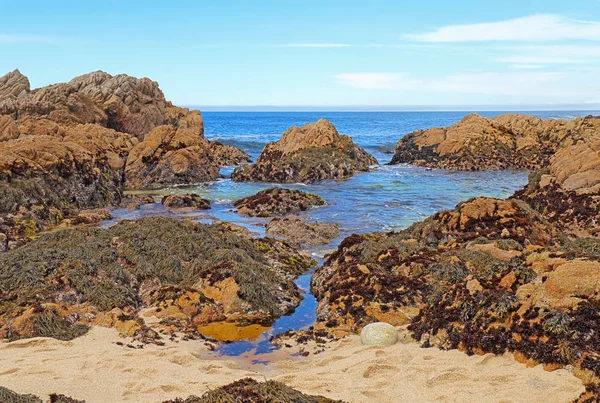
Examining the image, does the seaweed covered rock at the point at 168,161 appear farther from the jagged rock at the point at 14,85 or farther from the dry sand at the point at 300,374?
the dry sand at the point at 300,374

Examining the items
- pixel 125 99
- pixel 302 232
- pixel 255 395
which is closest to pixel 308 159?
pixel 302 232

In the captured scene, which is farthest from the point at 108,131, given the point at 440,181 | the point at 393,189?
the point at 440,181

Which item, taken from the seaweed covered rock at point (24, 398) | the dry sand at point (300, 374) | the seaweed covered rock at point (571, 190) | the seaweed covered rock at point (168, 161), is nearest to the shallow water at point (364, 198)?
the dry sand at point (300, 374)

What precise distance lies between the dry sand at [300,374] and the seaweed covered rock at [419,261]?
1.82 m

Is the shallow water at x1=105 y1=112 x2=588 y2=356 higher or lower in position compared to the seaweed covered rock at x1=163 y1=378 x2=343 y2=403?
lower

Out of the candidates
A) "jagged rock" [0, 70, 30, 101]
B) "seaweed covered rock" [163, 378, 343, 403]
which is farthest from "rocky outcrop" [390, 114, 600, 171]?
"seaweed covered rock" [163, 378, 343, 403]

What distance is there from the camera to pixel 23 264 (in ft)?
40.3

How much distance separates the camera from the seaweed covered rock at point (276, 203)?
28.0m

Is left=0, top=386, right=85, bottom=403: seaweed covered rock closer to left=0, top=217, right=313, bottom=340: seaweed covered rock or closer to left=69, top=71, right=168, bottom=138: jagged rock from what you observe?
left=0, top=217, right=313, bottom=340: seaweed covered rock

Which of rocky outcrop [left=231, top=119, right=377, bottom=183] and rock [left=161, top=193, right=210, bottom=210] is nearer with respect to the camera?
rock [left=161, top=193, right=210, bottom=210]

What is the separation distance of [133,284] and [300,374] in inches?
251

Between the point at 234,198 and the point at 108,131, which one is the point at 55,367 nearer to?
the point at 234,198

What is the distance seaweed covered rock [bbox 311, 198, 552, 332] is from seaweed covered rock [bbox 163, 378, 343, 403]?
412cm

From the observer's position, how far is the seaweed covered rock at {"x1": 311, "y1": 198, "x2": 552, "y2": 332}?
10992mm
